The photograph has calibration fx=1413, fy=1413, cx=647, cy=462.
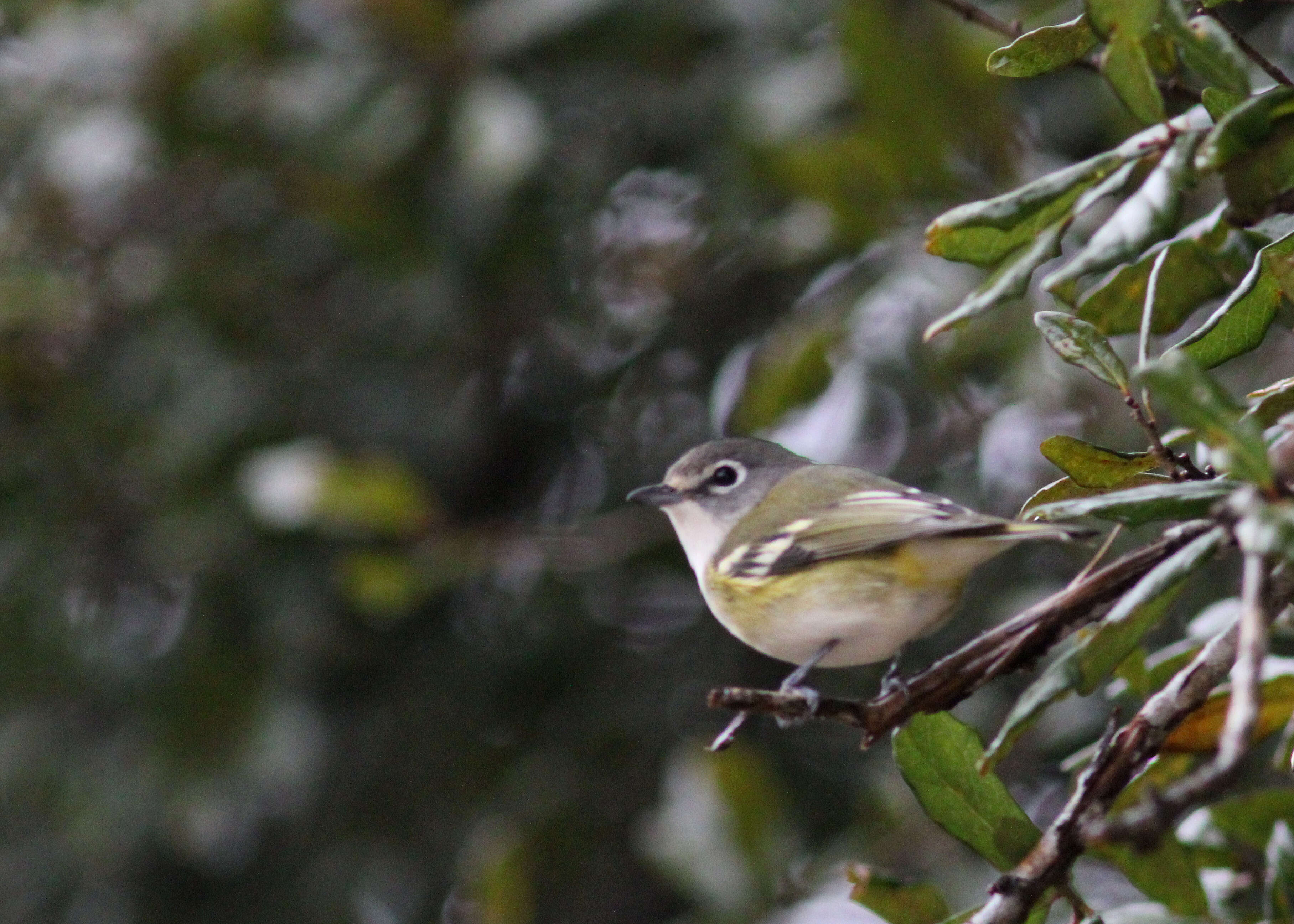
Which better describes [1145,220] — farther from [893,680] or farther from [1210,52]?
[893,680]

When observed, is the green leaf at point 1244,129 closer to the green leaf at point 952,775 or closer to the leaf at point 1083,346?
the leaf at point 1083,346

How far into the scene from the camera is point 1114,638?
1.10m

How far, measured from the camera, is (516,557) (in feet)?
12.7

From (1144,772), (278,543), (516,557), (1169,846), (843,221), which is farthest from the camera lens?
(278,543)

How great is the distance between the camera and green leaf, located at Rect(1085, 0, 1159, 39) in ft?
3.83

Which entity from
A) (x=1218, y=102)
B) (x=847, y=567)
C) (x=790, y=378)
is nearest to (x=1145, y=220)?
(x=1218, y=102)

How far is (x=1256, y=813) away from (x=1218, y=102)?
29.7 inches

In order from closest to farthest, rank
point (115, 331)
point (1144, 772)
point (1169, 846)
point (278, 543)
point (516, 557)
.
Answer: point (1169, 846) < point (1144, 772) < point (516, 557) < point (278, 543) < point (115, 331)

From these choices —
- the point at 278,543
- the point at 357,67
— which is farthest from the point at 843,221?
the point at 278,543

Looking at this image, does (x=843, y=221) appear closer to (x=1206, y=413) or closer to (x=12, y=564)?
(x=1206, y=413)

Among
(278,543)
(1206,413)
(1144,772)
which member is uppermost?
(1206,413)

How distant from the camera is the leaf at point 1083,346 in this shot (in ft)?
4.50

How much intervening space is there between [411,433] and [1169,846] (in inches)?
130

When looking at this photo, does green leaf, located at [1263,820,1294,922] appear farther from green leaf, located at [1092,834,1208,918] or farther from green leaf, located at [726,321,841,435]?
green leaf, located at [726,321,841,435]
